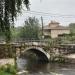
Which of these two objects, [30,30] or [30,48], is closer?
[30,48]

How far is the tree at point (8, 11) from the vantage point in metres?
10.3

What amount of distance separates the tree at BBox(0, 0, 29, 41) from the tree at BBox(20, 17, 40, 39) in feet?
189

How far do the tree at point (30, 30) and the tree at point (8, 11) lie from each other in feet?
189

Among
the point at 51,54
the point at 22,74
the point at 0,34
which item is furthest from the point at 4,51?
the point at 0,34

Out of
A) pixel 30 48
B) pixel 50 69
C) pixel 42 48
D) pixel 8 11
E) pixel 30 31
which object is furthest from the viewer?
pixel 30 31

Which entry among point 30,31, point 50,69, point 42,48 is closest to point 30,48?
point 42,48

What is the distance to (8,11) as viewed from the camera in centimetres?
1045

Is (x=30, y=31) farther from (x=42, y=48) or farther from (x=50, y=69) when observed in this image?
(x=50, y=69)

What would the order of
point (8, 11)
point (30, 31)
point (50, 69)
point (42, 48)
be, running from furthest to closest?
point (30, 31) → point (42, 48) → point (50, 69) → point (8, 11)

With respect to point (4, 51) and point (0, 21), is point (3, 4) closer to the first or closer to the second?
point (0, 21)

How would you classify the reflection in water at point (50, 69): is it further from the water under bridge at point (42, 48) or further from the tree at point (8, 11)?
the tree at point (8, 11)

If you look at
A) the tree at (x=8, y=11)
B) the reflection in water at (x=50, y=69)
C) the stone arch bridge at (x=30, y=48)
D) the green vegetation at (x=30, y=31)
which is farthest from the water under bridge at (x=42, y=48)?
the tree at (x=8, y=11)

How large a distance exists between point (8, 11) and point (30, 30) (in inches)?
2470

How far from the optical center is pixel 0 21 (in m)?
10.4
